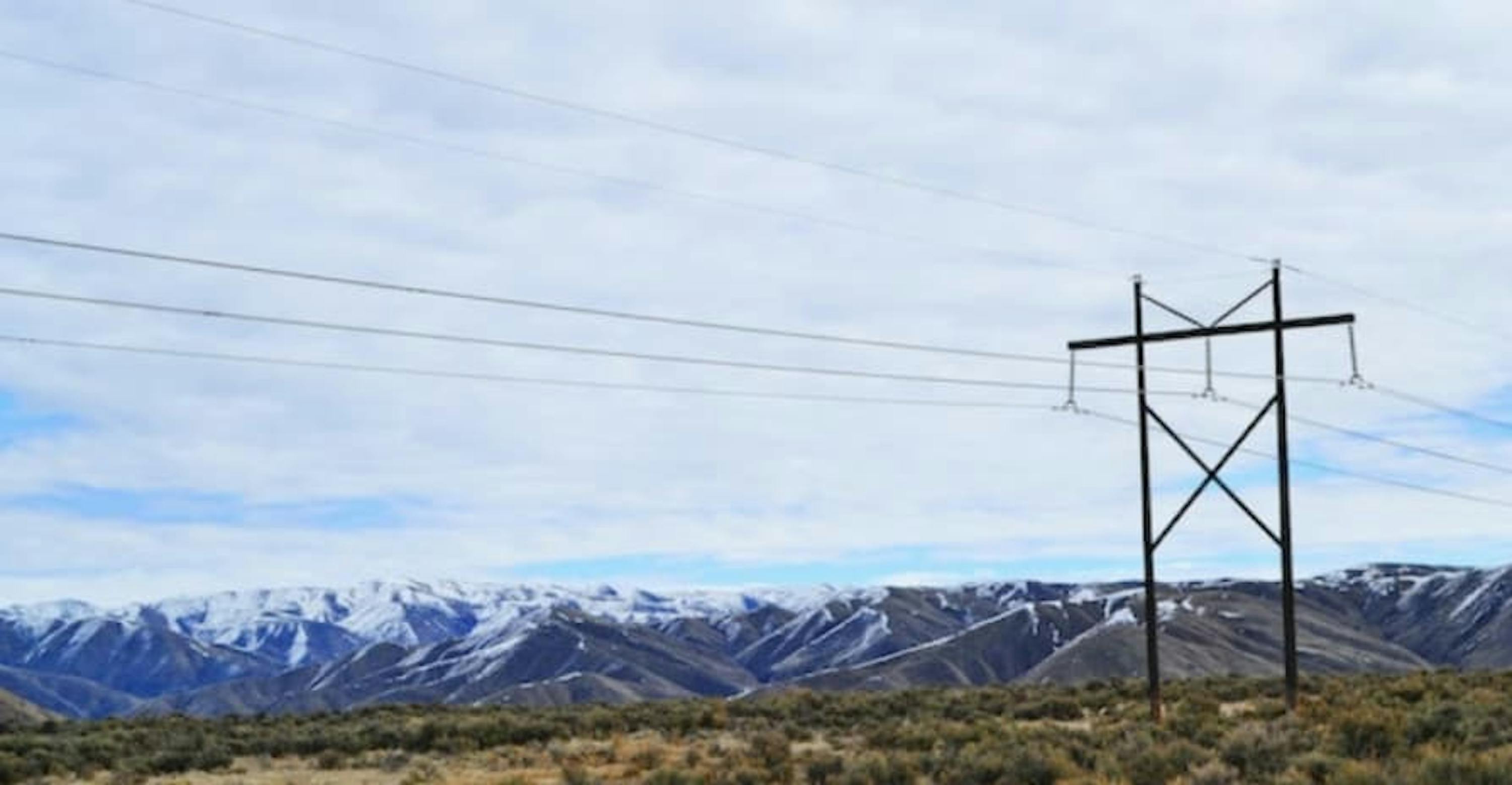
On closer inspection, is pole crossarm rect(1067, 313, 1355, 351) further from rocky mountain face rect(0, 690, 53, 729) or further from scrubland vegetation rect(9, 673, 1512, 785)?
rocky mountain face rect(0, 690, 53, 729)

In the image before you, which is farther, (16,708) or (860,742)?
(16,708)

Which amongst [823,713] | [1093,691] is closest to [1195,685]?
[1093,691]

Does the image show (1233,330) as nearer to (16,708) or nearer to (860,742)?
(860,742)

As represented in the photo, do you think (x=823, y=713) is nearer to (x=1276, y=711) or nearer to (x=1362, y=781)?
(x=1276, y=711)

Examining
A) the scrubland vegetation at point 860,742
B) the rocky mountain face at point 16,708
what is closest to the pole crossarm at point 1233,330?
the scrubland vegetation at point 860,742

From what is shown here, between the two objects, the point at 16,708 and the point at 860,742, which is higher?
the point at 860,742

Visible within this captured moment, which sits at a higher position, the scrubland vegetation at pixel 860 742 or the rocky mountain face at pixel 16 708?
the scrubland vegetation at pixel 860 742

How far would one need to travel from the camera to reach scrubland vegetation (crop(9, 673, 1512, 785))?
2423 centimetres

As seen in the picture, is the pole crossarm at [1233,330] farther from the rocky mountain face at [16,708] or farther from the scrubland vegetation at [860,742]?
the rocky mountain face at [16,708]

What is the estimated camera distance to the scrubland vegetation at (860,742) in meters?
24.2

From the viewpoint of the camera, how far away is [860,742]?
33625 mm

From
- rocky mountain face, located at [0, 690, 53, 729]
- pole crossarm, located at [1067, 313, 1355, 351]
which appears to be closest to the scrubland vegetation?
pole crossarm, located at [1067, 313, 1355, 351]

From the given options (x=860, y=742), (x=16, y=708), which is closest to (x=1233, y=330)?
(x=860, y=742)

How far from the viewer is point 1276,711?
3728cm
